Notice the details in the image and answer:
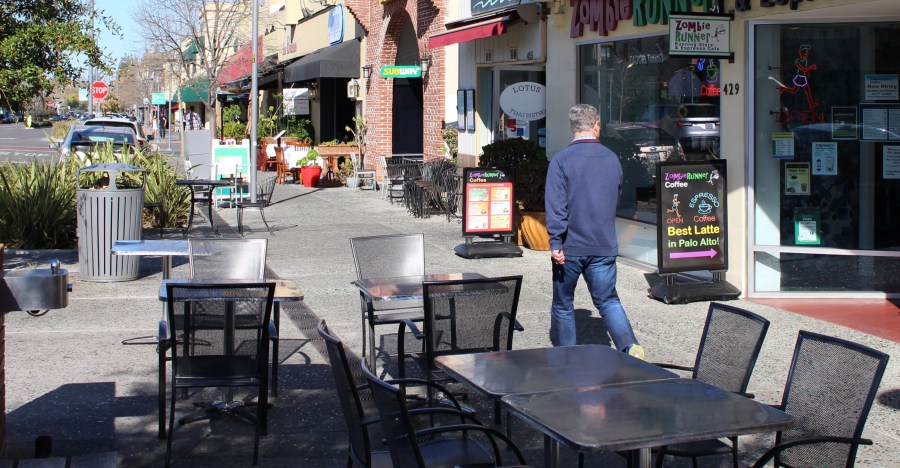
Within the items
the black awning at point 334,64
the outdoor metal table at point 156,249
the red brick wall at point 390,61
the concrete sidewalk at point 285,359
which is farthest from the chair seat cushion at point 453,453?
the black awning at point 334,64

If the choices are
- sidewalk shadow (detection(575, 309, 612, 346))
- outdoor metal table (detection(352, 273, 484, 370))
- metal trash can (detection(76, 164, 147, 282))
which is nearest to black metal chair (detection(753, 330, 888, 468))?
outdoor metal table (detection(352, 273, 484, 370))

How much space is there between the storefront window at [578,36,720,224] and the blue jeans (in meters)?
4.06

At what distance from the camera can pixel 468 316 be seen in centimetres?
550

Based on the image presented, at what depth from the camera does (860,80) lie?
9.62 meters

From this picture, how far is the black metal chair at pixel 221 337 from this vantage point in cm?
521

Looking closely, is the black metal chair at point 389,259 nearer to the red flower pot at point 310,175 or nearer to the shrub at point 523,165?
the shrub at point 523,165

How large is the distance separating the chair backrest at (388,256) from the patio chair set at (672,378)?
40 cm

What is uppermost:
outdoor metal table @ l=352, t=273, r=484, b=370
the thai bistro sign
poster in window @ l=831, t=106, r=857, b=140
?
the thai bistro sign

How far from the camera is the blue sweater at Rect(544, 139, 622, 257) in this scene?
A: 6.52 meters

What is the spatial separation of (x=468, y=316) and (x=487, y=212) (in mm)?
7202

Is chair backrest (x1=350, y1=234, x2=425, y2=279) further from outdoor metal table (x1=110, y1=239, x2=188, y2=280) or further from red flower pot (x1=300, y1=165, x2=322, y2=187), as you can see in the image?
red flower pot (x1=300, y1=165, x2=322, y2=187)

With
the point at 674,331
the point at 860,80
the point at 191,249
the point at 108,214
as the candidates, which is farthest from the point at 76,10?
the point at 860,80

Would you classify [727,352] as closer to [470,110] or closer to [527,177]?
[527,177]

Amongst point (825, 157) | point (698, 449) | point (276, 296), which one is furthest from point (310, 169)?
point (698, 449)
